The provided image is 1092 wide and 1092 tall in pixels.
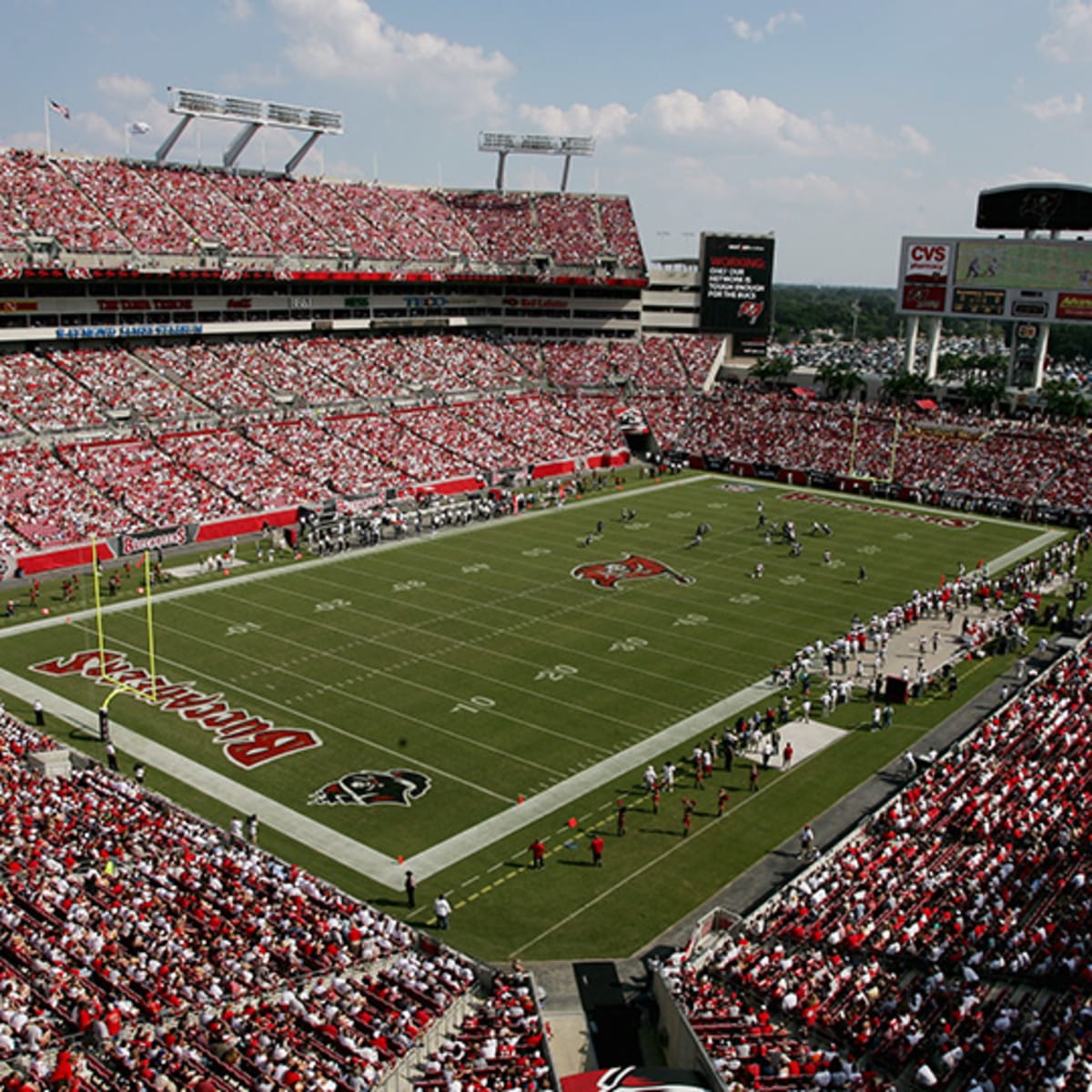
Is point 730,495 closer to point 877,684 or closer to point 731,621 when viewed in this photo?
point 731,621

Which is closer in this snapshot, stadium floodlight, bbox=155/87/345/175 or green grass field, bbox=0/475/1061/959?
green grass field, bbox=0/475/1061/959

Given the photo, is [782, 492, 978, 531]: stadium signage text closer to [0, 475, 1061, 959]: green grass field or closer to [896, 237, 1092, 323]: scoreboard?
[0, 475, 1061, 959]: green grass field

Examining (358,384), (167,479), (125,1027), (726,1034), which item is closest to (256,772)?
(125,1027)

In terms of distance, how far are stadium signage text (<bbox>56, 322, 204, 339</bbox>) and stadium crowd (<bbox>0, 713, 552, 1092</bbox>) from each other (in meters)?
37.2

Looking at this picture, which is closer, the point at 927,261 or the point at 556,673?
the point at 556,673

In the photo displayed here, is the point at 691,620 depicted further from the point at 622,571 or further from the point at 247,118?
the point at 247,118

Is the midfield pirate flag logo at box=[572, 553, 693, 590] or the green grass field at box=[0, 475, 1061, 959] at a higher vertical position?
the midfield pirate flag logo at box=[572, 553, 693, 590]

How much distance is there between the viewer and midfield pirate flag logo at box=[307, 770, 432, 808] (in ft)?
75.0

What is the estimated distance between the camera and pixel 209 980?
49.0 ft

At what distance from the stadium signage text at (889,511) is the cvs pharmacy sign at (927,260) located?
16.9m

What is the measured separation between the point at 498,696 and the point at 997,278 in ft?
151

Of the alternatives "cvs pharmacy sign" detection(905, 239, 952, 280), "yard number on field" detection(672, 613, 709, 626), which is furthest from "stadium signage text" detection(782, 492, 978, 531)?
"yard number on field" detection(672, 613, 709, 626)

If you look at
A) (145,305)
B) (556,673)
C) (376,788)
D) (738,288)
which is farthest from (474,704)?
(738,288)

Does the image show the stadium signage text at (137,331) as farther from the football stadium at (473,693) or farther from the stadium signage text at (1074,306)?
the stadium signage text at (1074,306)
